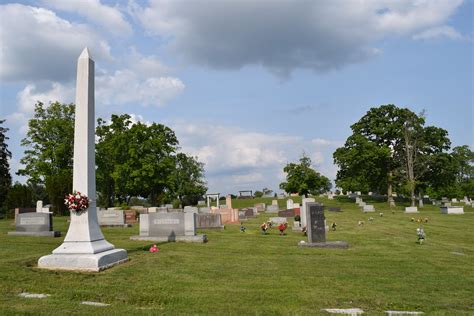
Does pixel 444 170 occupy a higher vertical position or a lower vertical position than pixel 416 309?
higher

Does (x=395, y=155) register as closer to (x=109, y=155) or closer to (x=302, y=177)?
(x=302, y=177)

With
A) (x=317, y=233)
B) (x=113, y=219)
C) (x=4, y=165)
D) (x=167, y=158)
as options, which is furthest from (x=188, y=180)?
(x=317, y=233)

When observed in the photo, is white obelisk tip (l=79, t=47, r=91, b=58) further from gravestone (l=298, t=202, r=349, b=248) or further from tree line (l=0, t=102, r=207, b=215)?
tree line (l=0, t=102, r=207, b=215)

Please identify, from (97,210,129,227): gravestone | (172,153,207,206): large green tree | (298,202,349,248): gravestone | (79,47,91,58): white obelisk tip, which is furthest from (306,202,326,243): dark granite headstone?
(172,153,207,206): large green tree

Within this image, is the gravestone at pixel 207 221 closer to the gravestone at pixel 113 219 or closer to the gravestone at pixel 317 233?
the gravestone at pixel 113 219

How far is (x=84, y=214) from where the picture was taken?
386 inches

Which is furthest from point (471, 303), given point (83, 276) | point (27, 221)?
point (27, 221)

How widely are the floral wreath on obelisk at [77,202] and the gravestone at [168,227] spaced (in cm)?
606

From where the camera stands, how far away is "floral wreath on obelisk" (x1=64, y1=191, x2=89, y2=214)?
9.60 metres

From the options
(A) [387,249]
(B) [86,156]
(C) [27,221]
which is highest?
(B) [86,156]

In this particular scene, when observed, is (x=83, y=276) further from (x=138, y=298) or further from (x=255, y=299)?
(x=255, y=299)

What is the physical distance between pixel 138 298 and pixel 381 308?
403 centimetres

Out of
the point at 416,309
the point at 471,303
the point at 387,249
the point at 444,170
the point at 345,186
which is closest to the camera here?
the point at 416,309

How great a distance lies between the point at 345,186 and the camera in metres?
52.6
